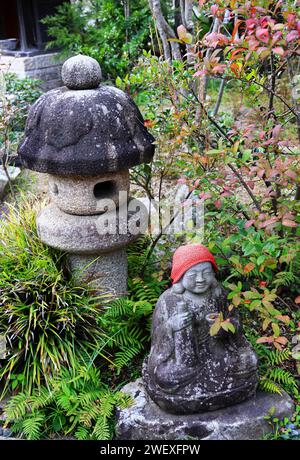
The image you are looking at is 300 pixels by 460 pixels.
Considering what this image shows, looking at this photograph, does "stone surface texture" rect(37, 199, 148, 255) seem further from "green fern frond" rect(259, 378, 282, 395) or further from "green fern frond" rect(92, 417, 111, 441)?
"green fern frond" rect(259, 378, 282, 395)

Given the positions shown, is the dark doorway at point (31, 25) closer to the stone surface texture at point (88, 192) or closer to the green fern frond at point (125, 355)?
the stone surface texture at point (88, 192)

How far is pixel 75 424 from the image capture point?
12.2 ft

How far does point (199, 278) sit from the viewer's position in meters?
3.16

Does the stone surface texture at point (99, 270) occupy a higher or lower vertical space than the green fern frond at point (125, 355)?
higher

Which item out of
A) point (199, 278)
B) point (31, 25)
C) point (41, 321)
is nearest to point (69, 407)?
point (41, 321)

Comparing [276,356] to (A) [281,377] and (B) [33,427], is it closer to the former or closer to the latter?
(A) [281,377]

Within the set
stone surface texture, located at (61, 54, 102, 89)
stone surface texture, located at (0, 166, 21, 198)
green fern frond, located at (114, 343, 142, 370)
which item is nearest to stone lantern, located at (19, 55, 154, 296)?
stone surface texture, located at (61, 54, 102, 89)

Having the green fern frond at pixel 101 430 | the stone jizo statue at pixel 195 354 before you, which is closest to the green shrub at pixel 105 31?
the stone jizo statue at pixel 195 354

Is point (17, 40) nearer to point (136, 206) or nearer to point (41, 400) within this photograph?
point (136, 206)

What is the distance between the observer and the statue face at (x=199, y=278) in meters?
3.15

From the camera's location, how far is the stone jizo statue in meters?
3.26

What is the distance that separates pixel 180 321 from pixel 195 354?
0.91 feet

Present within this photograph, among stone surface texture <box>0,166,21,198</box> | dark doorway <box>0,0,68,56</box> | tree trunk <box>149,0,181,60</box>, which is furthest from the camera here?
dark doorway <box>0,0,68,56</box>
